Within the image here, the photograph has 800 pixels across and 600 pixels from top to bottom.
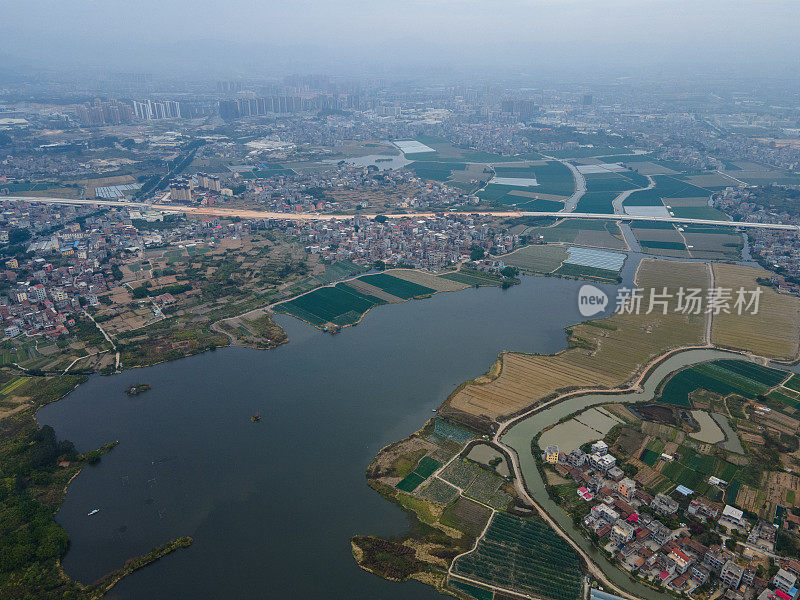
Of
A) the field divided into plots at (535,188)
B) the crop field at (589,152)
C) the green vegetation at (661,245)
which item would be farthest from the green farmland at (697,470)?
the crop field at (589,152)

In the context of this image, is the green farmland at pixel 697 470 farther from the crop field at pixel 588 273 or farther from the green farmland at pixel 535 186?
the green farmland at pixel 535 186

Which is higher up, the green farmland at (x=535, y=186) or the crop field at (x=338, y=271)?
the green farmland at (x=535, y=186)

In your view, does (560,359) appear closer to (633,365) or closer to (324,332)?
(633,365)

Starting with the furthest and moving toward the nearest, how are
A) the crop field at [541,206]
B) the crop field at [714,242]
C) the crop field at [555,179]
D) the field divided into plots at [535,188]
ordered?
the crop field at [555,179]
the field divided into plots at [535,188]
the crop field at [541,206]
the crop field at [714,242]

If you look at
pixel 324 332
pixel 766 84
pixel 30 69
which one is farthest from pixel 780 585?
pixel 30 69

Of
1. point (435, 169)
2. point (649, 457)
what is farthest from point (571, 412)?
point (435, 169)

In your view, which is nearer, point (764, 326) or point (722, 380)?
point (722, 380)

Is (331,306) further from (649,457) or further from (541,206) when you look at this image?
(541,206)
